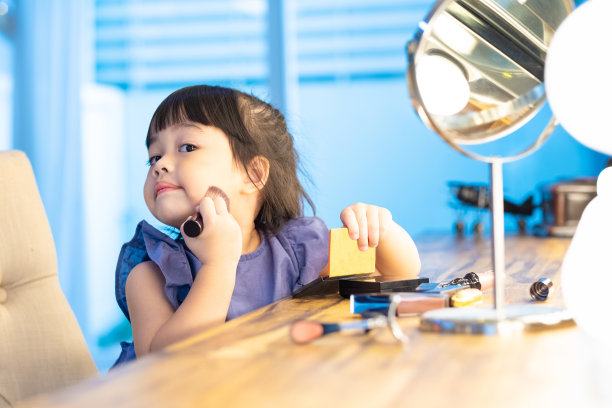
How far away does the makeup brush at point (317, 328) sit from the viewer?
586mm

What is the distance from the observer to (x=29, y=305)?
98cm

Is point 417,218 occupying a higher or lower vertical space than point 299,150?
lower

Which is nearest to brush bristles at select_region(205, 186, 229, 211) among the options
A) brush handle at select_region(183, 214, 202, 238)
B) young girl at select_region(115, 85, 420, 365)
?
young girl at select_region(115, 85, 420, 365)

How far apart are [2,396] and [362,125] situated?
9.27 ft

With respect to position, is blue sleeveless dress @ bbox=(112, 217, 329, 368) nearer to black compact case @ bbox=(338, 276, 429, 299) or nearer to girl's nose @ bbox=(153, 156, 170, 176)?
girl's nose @ bbox=(153, 156, 170, 176)

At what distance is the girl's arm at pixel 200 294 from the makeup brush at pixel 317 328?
0.96 feet

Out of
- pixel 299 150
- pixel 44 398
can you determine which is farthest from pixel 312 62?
pixel 44 398

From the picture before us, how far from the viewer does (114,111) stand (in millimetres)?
3840

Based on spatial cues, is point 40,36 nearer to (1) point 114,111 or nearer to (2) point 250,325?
(1) point 114,111

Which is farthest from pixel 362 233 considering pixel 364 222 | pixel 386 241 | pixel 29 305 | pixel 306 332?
pixel 29 305

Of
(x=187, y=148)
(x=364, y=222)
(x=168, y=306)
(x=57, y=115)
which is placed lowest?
(x=168, y=306)

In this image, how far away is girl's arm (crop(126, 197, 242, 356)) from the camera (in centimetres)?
87

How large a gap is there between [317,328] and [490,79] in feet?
1.21

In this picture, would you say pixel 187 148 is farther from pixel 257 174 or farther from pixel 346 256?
pixel 346 256
